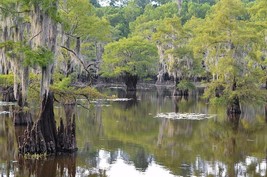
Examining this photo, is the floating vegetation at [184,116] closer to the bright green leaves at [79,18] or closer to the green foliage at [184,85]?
the bright green leaves at [79,18]

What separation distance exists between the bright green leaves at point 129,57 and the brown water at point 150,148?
21.5 metres

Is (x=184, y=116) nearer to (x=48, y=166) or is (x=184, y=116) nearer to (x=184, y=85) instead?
(x=48, y=166)

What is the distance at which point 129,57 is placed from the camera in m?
49.6

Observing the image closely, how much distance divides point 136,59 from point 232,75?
945 inches

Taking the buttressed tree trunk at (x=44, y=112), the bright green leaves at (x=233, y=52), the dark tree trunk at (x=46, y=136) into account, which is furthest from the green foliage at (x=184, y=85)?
the buttressed tree trunk at (x=44, y=112)

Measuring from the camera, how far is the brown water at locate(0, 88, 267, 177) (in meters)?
13.3

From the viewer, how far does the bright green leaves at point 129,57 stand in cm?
4838

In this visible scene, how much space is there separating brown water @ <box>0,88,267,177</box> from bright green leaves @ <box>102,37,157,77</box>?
848 inches

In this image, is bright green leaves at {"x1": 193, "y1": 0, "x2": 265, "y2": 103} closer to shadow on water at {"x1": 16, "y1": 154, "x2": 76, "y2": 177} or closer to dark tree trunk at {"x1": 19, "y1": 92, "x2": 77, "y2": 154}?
dark tree trunk at {"x1": 19, "y1": 92, "x2": 77, "y2": 154}

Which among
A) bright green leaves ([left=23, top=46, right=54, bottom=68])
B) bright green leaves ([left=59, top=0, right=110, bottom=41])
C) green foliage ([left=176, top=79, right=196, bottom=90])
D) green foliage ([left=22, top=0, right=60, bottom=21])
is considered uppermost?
bright green leaves ([left=59, top=0, right=110, bottom=41])

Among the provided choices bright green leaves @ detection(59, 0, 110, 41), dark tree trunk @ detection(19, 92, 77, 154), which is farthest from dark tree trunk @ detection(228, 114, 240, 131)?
bright green leaves @ detection(59, 0, 110, 41)

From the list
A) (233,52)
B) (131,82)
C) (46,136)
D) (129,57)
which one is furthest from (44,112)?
(131,82)

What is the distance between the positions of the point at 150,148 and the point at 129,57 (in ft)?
109

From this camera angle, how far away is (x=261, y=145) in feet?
58.2
